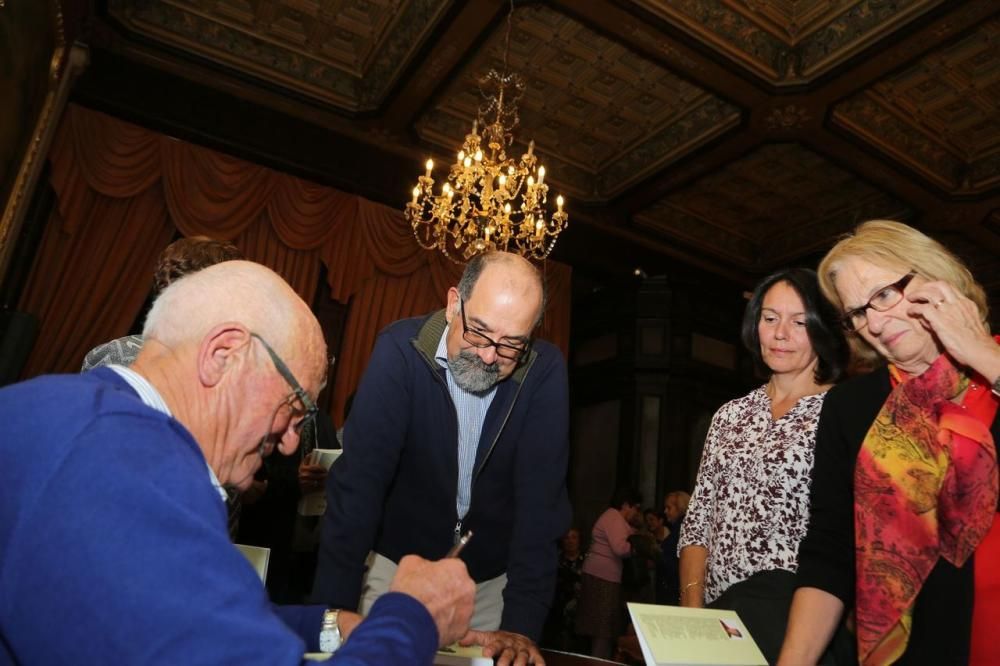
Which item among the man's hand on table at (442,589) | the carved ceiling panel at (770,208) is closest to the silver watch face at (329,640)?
the man's hand on table at (442,589)

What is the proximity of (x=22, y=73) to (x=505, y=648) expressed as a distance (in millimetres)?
4310

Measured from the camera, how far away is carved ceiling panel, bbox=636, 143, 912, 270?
8.45m

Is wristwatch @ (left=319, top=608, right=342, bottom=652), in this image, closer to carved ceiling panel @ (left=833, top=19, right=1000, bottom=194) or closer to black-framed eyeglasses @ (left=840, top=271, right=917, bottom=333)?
black-framed eyeglasses @ (left=840, top=271, right=917, bottom=333)

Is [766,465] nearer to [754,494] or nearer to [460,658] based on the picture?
[754,494]

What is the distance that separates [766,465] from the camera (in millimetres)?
1817

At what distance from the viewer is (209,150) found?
22.9ft

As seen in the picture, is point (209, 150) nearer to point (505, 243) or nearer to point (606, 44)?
point (505, 243)

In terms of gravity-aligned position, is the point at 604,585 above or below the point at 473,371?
below

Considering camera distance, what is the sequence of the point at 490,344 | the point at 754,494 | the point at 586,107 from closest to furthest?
the point at 754,494, the point at 490,344, the point at 586,107

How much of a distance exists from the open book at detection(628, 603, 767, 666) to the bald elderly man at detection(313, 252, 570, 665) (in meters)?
0.57

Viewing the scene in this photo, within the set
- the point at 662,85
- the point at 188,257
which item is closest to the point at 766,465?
the point at 188,257

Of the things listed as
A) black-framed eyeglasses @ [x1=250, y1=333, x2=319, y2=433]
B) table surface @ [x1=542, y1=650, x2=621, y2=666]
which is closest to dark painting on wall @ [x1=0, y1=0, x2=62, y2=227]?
black-framed eyeglasses @ [x1=250, y1=333, x2=319, y2=433]

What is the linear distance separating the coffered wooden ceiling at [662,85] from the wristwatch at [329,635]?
547 centimetres

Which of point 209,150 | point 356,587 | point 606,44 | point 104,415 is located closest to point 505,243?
point 606,44
